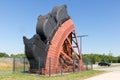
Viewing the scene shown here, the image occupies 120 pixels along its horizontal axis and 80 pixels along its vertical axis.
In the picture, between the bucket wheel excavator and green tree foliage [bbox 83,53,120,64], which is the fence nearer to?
the bucket wheel excavator

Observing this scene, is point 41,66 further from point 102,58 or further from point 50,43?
point 102,58

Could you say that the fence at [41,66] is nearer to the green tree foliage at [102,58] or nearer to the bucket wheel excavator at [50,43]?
the bucket wheel excavator at [50,43]

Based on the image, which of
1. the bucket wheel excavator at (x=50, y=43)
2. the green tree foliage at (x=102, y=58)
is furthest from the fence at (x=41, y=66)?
the green tree foliage at (x=102, y=58)

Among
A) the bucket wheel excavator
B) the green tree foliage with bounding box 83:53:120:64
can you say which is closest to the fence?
the bucket wheel excavator

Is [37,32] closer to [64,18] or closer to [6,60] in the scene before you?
[64,18]

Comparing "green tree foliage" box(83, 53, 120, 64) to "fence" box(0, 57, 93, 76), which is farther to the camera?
"green tree foliage" box(83, 53, 120, 64)

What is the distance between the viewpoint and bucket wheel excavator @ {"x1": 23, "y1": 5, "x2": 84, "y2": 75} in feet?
104

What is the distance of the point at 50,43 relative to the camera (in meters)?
33.2

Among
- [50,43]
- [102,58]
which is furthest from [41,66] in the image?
[102,58]

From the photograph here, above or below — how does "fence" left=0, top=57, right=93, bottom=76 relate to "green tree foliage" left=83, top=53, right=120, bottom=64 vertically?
below

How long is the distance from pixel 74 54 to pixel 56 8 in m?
8.49

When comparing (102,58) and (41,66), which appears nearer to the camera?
(41,66)

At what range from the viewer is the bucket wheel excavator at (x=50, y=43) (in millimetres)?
31797

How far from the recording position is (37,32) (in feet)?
110
